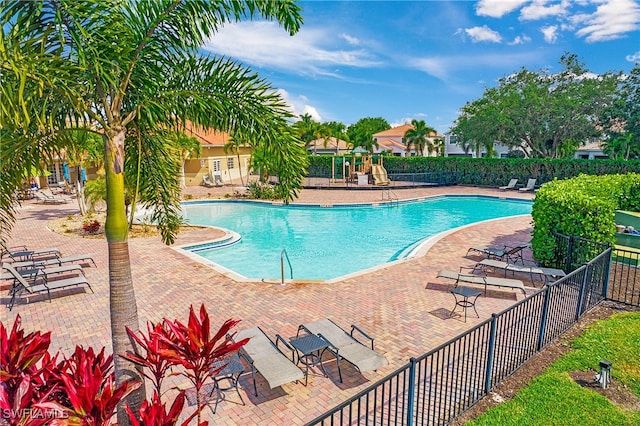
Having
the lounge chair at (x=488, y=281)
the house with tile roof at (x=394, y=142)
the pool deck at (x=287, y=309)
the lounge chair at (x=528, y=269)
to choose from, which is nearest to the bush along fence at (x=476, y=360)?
the pool deck at (x=287, y=309)

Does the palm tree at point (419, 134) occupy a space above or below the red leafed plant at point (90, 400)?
above

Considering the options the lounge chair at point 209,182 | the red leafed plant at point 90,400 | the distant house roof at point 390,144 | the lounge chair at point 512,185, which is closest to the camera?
the red leafed plant at point 90,400

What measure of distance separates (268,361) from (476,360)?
10.1 ft

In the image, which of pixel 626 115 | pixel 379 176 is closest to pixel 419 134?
pixel 379 176

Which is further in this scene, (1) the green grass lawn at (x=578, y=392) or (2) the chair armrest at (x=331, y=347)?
(2) the chair armrest at (x=331, y=347)

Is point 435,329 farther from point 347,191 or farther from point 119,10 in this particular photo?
point 347,191

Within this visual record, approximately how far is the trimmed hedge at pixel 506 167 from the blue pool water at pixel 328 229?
21.9ft

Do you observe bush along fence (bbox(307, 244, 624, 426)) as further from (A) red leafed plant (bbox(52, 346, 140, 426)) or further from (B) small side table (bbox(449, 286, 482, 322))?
(A) red leafed plant (bbox(52, 346, 140, 426))

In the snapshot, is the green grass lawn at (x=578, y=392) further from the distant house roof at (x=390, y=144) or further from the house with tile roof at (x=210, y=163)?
the distant house roof at (x=390, y=144)

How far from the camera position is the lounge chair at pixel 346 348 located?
5.96 metres

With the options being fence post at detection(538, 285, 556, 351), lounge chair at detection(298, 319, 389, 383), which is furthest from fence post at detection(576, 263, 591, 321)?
lounge chair at detection(298, 319, 389, 383)

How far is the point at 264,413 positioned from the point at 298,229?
15.6m

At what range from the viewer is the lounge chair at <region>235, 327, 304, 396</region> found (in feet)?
18.3

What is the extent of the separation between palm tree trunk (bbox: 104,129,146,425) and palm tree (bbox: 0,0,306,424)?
0.01 m
